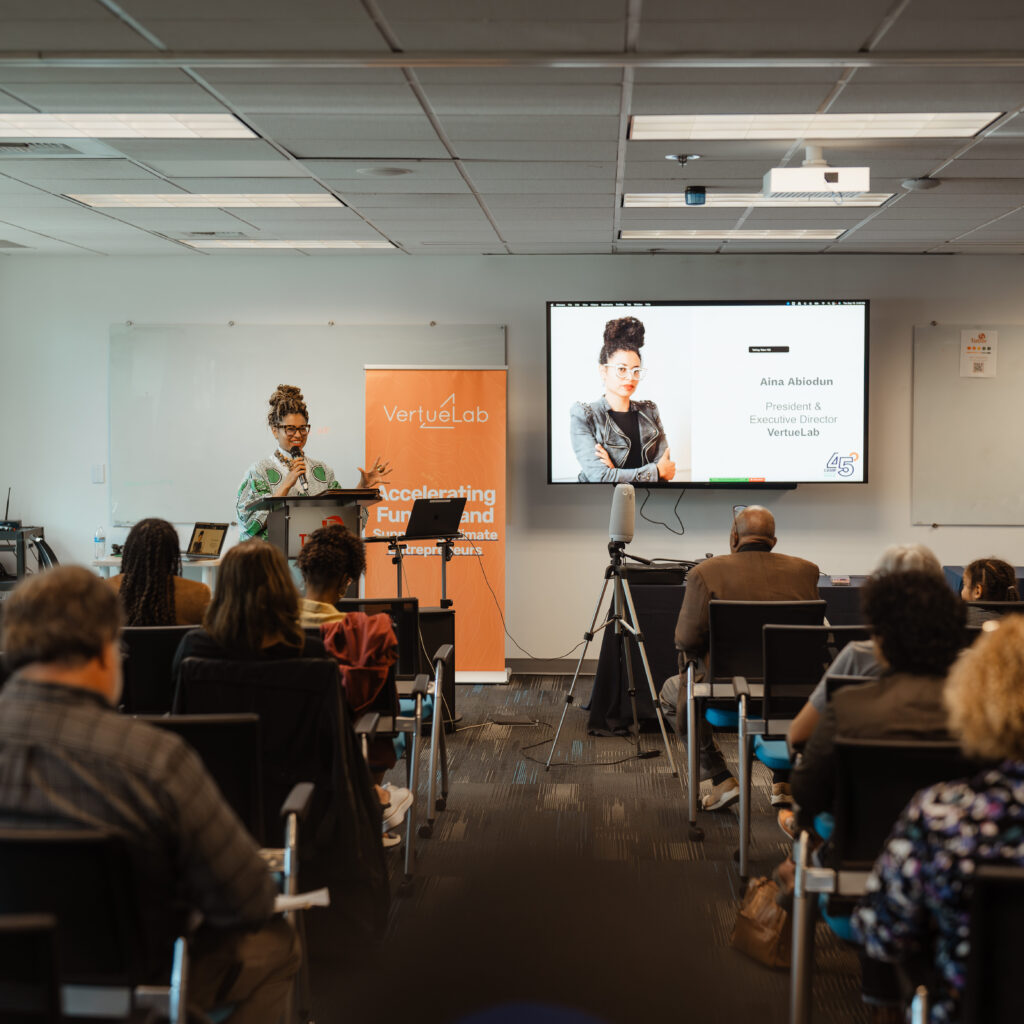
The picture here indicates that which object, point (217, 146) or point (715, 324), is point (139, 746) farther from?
point (715, 324)

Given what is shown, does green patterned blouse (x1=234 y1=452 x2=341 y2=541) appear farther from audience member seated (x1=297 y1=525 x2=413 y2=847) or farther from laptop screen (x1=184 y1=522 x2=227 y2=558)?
audience member seated (x1=297 y1=525 x2=413 y2=847)

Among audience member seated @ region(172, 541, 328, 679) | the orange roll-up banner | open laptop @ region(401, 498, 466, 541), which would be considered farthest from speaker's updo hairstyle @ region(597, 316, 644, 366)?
audience member seated @ region(172, 541, 328, 679)

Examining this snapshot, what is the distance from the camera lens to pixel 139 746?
149cm

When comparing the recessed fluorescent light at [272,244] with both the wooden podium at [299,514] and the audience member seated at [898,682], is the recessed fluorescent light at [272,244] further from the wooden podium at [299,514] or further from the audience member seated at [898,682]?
the audience member seated at [898,682]

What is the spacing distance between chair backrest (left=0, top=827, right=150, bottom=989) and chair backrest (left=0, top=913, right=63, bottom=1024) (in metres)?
0.09

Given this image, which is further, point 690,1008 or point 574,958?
point 574,958

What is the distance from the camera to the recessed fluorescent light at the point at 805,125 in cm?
412

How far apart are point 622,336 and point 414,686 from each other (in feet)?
13.0

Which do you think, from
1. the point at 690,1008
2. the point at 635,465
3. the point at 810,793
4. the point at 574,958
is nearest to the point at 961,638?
the point at 810,793

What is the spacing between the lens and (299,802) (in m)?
2.21

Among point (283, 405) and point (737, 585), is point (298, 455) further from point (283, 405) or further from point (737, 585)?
point (737, 585)

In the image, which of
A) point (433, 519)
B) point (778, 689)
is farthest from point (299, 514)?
point (778, 689)

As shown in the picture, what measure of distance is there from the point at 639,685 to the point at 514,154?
9.44 ft

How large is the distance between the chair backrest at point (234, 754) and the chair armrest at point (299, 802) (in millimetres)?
77
